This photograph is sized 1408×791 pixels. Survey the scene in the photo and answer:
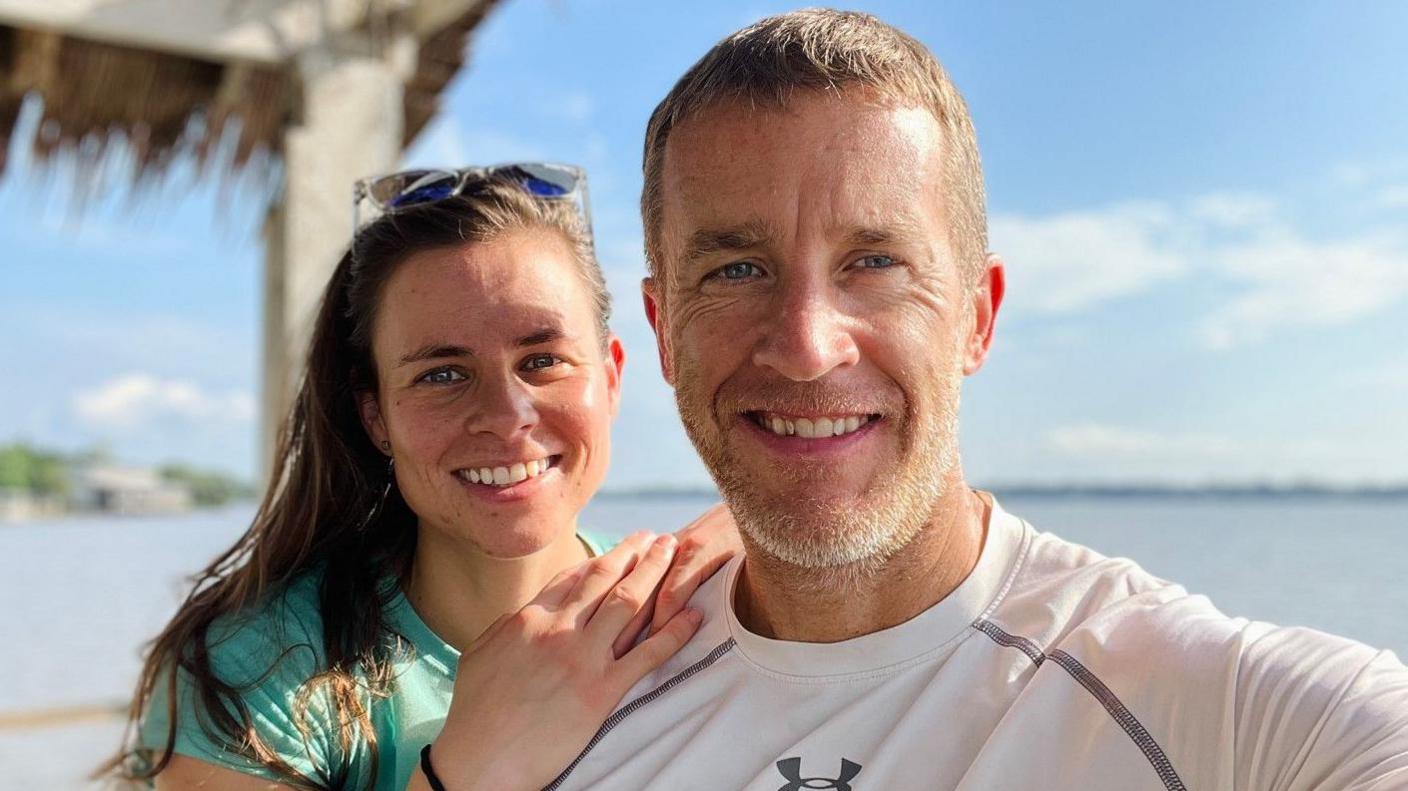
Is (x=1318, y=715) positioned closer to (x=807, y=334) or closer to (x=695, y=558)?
(x=807, y=334)

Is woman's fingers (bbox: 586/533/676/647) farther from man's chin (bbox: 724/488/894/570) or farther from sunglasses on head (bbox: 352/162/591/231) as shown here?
sunglasses on head (bbox: 352/162/591/231)

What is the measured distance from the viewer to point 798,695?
1.45 m

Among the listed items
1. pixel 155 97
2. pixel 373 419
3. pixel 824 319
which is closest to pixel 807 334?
pixel 824 319

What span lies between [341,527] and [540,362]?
1.64ft

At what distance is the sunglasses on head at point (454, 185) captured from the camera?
2146 mm

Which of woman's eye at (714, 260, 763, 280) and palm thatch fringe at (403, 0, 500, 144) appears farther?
palm thatch fringe at (403, 0, 500, 144)

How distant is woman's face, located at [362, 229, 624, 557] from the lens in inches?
75.9

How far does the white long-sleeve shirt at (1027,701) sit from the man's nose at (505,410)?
1.55ft

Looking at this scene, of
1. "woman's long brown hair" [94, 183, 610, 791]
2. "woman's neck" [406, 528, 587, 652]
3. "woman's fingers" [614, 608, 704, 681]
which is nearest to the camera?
"woman's fingers" [614, 608, 704, 681]

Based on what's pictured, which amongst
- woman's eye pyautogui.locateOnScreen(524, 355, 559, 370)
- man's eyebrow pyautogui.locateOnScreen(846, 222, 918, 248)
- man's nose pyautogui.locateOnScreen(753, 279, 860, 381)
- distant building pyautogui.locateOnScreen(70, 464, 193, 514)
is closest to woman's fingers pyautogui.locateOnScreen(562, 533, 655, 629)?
woman's eye pyautogui.locateOnScreen(524, 355, 559, 370)

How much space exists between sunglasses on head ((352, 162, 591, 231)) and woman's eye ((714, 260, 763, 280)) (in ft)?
2.60

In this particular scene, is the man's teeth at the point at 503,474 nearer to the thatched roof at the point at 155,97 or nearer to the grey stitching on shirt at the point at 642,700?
the grey stitching on shirt at the point at 642,700

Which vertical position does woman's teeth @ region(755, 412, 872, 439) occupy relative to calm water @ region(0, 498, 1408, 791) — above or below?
above

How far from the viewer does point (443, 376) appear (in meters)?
1.98
